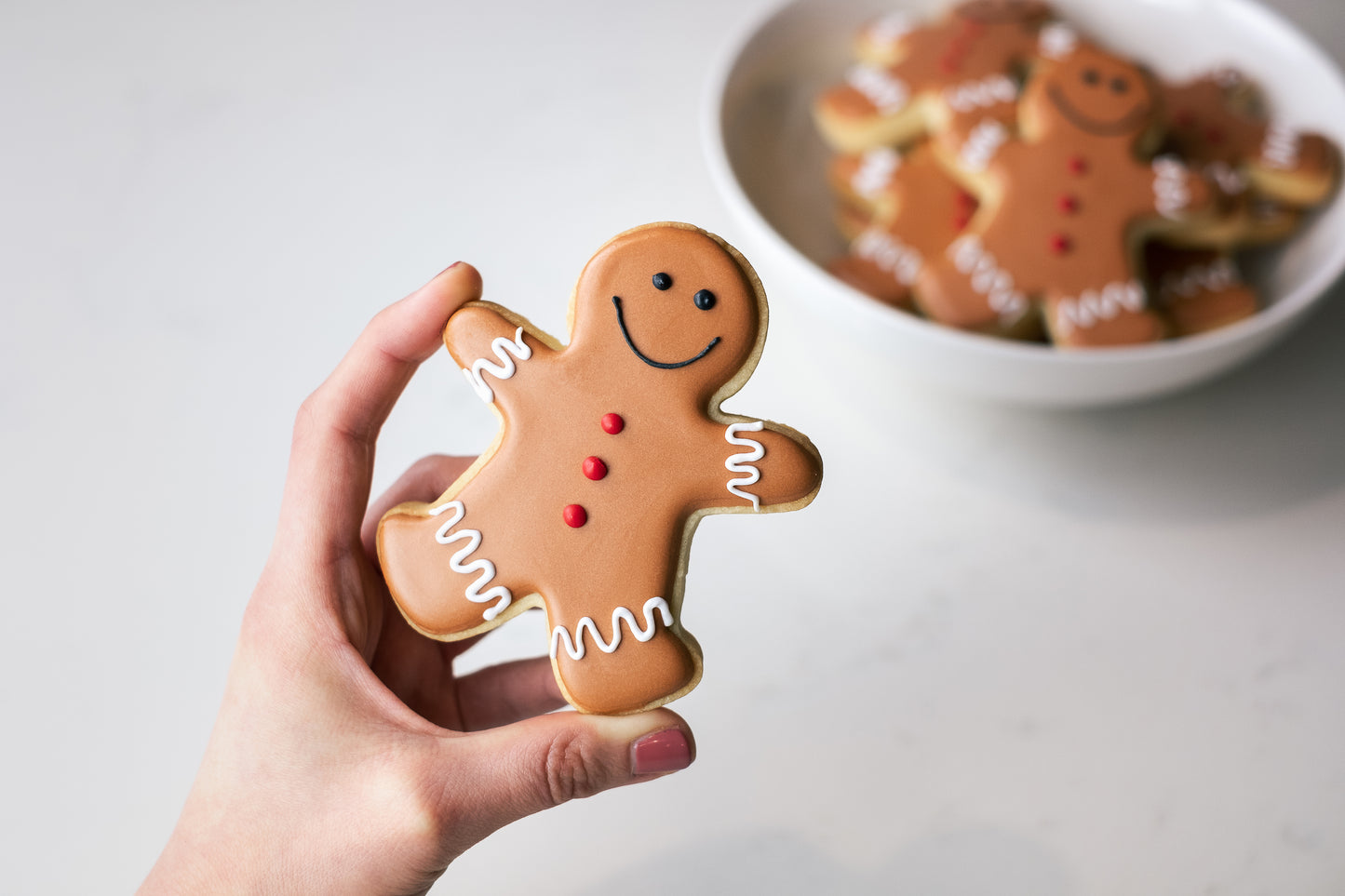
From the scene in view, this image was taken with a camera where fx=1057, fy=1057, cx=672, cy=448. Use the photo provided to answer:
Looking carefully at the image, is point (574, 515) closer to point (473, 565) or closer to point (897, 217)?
point (473, 565)

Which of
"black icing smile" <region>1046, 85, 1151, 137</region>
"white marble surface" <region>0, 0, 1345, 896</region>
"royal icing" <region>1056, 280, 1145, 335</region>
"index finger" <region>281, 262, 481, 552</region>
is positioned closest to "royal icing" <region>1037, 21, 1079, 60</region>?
"black icing smile" <region>1046, 85, 1151, 137</region>

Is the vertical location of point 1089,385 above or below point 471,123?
below

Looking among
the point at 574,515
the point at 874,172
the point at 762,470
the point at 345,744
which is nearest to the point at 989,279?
the point at 874,172

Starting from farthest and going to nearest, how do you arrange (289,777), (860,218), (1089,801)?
(860,218)
(1089,801)
(289,777)

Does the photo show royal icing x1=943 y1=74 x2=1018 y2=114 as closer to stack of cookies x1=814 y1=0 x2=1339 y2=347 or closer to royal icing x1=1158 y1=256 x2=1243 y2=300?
stack of cookies x1=814 y1=0 x2=1339 y2=347

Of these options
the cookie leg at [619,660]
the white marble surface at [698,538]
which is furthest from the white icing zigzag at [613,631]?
the white marble surface at [698,538]

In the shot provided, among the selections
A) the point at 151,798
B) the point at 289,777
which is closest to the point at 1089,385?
the point at 289,777

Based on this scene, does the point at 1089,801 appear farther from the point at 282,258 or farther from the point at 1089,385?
the point at 282,258
